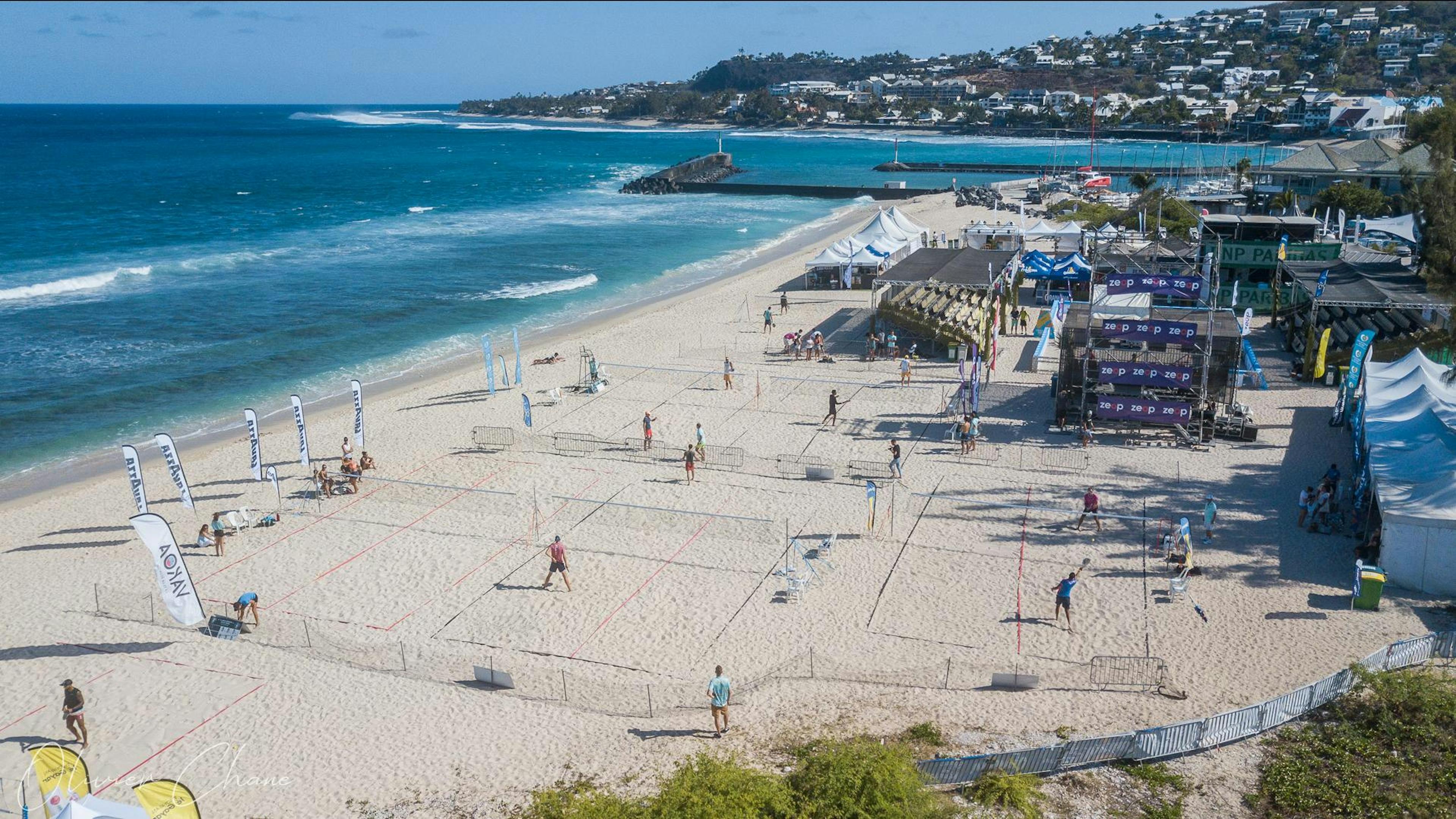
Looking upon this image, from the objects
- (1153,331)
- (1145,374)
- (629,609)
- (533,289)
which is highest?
(1153,331)

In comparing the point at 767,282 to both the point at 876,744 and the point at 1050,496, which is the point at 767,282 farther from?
the point at 876,744

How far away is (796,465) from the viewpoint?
2123 centimetres

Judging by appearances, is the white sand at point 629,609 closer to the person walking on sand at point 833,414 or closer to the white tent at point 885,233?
the person walking on sand at point 833,414

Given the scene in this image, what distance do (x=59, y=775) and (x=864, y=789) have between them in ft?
25.6

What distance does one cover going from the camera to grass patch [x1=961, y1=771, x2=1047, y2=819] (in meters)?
10.5

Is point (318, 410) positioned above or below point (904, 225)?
below

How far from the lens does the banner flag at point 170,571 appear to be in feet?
46.9

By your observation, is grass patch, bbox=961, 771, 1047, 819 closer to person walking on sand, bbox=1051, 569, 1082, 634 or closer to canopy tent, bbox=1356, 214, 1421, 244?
person walking on sand, bbox=1051, 569, 1082, 634

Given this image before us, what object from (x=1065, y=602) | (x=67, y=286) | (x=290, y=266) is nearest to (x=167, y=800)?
(x=1065, y=602)

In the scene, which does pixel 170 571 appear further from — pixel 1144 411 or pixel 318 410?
pixel 1144 411

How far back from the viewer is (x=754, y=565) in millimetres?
17094

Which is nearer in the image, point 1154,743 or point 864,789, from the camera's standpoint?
point 864,789

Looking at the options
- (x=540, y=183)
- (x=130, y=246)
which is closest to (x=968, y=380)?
(x=130, y=246)

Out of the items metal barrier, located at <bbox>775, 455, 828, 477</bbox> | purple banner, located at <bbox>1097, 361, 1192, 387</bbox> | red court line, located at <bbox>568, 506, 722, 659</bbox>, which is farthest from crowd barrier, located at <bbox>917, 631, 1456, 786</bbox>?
purple banner, located at <bbox>1097, 361, 1192, 387</bbox>
